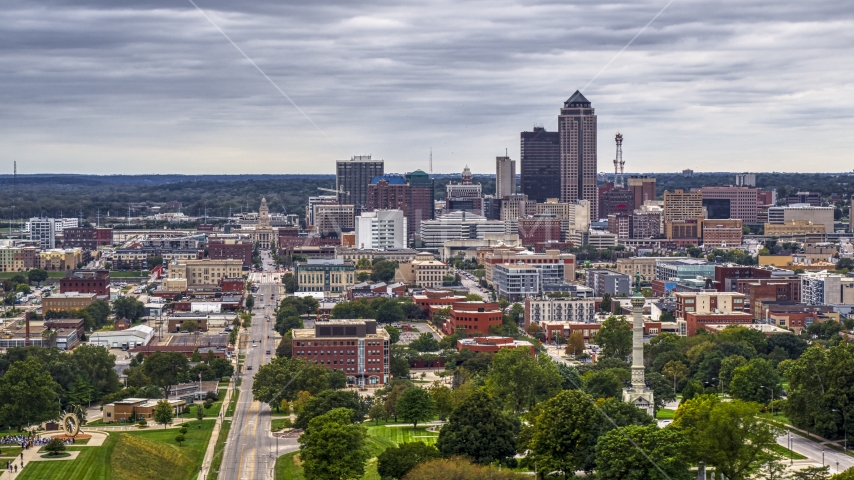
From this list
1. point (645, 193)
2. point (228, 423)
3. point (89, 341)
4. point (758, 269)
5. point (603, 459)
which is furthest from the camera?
point (645, 193)

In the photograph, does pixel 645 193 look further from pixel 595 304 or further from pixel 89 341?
pixel 89 341

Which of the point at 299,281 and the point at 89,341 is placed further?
the point at 299,281

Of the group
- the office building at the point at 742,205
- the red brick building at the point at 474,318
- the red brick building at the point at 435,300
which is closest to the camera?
the red brick building at the point at 474,318

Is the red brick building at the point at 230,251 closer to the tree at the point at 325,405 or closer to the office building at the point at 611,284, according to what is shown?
the office building at the point at 611,284

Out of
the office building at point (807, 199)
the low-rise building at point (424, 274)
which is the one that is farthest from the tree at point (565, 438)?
the office building at point (807, 199)

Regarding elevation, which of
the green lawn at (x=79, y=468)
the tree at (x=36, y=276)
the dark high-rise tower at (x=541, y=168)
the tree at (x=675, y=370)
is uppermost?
the dark high-rise tower at (x=541, y=168)

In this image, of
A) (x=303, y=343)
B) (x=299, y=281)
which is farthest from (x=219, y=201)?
(x=303, y=343)

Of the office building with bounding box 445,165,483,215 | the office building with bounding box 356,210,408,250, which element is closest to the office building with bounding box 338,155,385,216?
the office building with bounding box 445,165,483,215

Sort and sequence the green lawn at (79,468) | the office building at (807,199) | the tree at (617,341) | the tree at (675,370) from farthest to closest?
the office building at (807,199)
the tree at (617,341)
the tree at (675,370)
the green lawn at (79,468)
